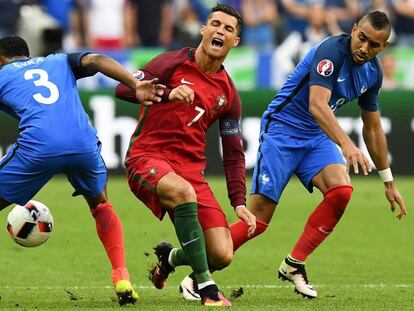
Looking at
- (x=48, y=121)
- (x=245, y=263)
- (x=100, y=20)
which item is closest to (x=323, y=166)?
(x=245, y=263)

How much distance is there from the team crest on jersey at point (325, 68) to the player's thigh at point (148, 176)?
4.74 ft

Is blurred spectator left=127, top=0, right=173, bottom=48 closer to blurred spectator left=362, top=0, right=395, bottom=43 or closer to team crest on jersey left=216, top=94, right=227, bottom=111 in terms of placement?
blurred spectator left=362, top=0, right=395, bottom=43

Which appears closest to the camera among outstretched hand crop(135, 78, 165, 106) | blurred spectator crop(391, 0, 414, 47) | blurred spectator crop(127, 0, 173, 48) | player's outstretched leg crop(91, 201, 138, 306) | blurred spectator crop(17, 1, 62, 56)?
outstretched hand crop(135, 78, 165, 106)

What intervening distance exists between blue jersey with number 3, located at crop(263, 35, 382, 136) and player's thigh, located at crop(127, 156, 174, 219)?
1.46 meters

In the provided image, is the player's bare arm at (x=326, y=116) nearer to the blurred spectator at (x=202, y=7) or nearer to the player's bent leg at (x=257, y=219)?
the player's bent leg at (x=257, y=219)

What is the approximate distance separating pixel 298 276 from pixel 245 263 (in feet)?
7.81

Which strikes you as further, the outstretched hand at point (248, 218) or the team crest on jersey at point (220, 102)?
the team crest on jersey at point (220, 102)

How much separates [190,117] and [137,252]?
400 cm

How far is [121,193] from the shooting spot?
730 inches

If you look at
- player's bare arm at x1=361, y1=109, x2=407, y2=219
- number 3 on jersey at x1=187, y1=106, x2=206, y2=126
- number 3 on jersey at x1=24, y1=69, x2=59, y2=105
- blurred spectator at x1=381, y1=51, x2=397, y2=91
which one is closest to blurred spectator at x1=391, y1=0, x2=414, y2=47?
blurred spectator at x1=381, y1=51, x2=397, y2=91

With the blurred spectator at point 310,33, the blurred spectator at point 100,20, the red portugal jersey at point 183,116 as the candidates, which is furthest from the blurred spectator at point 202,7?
the red portugal jersey at point 183,116

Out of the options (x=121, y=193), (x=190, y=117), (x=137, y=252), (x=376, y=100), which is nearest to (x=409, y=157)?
(x=121, y=193)

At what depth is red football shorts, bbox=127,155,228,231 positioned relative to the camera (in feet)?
29.4

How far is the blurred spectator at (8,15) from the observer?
21203 mm
